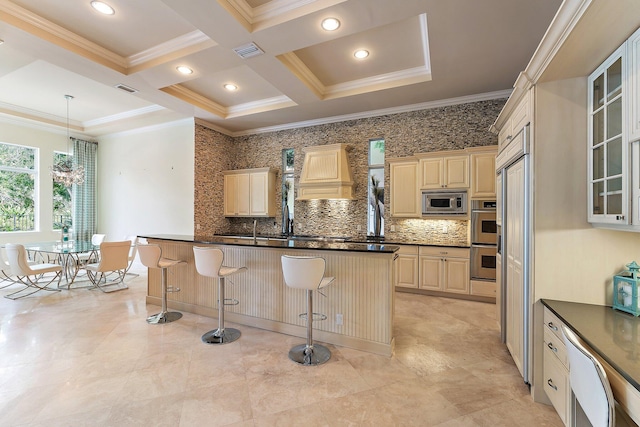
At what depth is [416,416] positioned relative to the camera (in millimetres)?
1971

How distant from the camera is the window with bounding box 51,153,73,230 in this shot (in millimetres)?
6988

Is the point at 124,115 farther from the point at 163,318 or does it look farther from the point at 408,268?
the point at 408,268

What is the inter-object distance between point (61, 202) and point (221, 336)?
702cm

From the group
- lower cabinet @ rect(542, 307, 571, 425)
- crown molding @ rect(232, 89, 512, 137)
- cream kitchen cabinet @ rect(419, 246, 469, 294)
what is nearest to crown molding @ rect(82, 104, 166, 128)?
crown molding @ rect(232, 89, 512, 137)

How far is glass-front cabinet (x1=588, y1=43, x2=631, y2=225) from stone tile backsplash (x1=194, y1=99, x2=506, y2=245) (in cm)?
305

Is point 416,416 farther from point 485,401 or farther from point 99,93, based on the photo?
point 99,93

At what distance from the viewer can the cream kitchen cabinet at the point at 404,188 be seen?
16.4 ft

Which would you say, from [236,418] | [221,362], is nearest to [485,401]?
[236,418]

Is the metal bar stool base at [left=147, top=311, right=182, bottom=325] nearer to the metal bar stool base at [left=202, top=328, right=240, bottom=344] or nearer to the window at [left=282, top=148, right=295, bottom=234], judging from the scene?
the metal bar stool base at [left=202, top=328, right=240, bottom=344]

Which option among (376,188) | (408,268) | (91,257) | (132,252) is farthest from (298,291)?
(91,257)

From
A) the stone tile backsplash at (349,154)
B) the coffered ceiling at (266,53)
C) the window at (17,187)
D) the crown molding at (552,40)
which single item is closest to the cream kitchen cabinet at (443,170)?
the stone tile backsplash at (349,154)

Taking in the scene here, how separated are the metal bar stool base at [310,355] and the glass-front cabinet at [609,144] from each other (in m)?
2.42

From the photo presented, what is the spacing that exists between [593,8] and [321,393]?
2922 mm

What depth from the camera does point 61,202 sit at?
23.4ft
